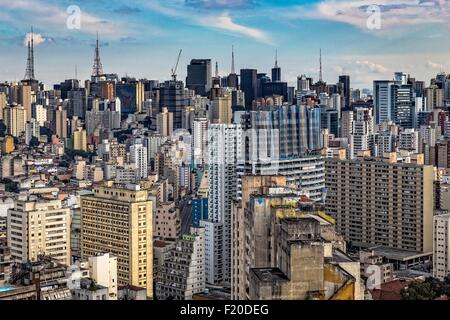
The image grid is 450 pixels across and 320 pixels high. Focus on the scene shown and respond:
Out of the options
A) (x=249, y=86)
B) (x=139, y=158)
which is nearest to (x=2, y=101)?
(x=139, y=158)

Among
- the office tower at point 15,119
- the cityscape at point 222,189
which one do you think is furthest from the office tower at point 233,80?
the office tower at point 15,119

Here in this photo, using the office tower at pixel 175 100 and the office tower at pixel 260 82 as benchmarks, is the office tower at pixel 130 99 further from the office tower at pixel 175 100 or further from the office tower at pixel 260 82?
the office tower at pixel 260 82

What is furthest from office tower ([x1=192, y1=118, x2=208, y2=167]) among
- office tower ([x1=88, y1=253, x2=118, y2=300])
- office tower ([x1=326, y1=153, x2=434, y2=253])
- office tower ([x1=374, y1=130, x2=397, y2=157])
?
office tower ([x1=88, y1=253, x2=118, y2=300])

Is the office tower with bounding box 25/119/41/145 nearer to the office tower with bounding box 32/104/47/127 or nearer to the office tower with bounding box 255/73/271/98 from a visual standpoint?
the office tower with bounding box 32/104/47/127

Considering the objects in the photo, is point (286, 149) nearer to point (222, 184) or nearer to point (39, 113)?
point (222, 184)

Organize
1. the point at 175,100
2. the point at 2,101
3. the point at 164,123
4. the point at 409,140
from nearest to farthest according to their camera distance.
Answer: the point at 2,101
the point at 175,100
the point at 409,140
the point at 164,123
